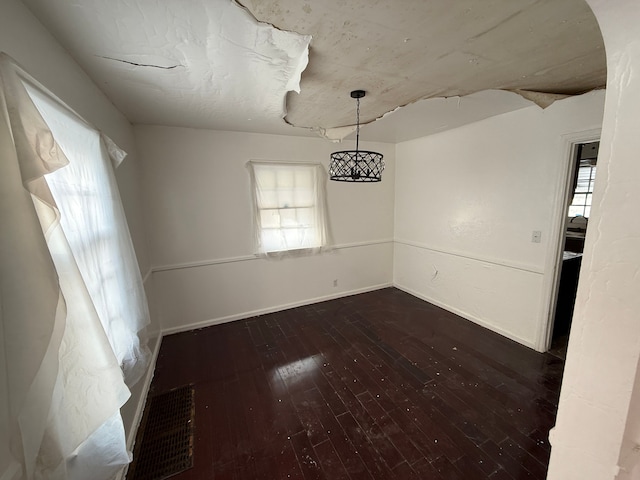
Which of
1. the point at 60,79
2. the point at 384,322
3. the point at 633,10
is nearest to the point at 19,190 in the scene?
the point at 60,79

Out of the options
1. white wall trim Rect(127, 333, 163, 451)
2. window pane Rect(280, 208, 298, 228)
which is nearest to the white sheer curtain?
white wall trim Rect(127, 333, 163, 451)

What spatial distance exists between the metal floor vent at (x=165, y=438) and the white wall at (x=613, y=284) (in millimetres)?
1864

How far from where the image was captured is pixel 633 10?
1.41 feet

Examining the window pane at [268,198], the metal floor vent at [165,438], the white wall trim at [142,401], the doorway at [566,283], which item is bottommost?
the metal floor vent at [165,438]

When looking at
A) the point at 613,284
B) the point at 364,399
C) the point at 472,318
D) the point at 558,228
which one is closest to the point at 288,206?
the point at 364,399

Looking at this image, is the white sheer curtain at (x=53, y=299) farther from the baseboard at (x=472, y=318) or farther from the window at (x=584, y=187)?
the window at (x=584, y=187)

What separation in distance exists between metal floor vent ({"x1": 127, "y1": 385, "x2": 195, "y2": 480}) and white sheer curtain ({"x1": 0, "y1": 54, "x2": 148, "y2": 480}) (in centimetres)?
54

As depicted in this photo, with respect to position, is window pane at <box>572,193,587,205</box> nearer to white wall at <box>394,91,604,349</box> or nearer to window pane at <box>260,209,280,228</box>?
white wall at <box>394,91,604,349</box>

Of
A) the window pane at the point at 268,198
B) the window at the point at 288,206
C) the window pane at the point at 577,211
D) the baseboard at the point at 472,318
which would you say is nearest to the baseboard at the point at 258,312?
the baseboard at the point at 472,318

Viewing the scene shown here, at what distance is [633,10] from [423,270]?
11.3 feet

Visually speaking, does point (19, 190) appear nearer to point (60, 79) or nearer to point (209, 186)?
point (60, 79)

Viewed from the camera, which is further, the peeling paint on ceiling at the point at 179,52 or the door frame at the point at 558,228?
the door frame at the point at 558,228

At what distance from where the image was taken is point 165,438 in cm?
166

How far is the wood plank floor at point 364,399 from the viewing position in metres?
1.48
